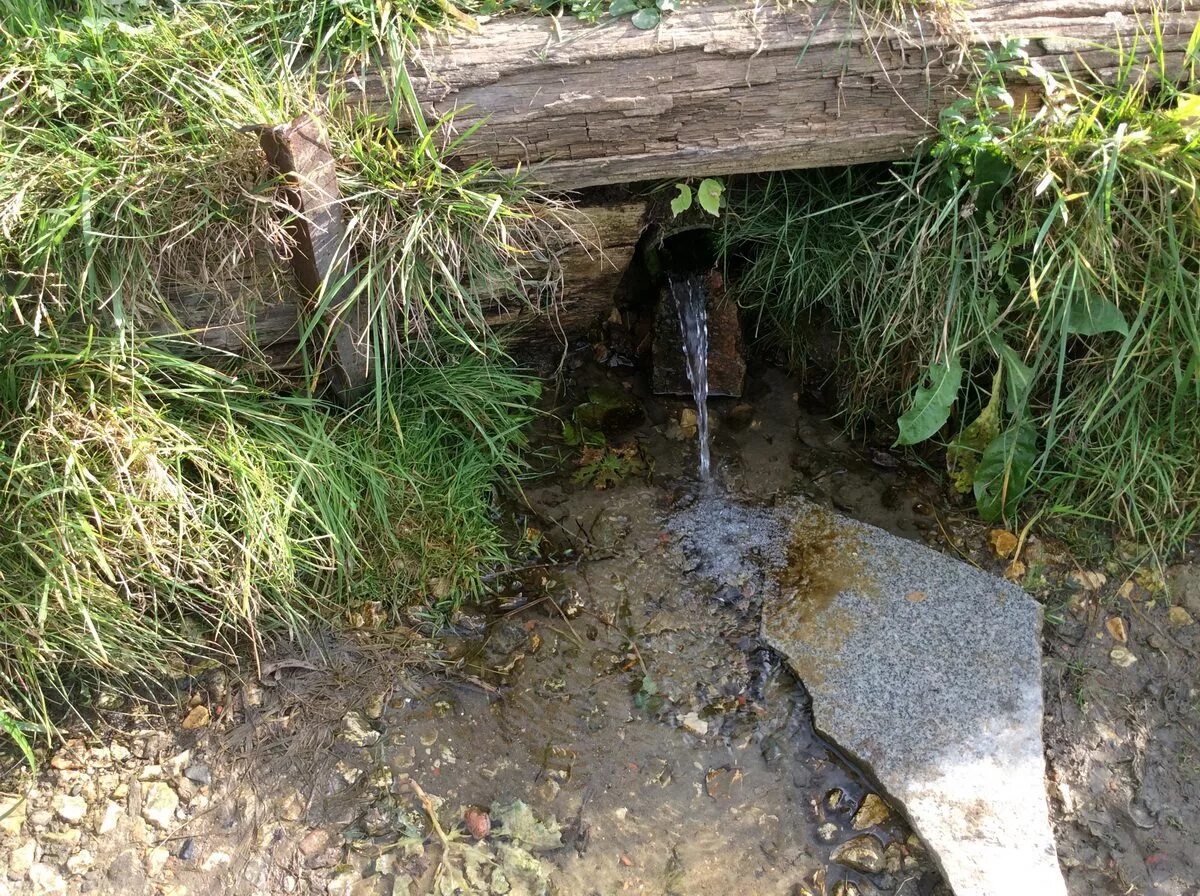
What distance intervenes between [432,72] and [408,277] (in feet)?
1.87

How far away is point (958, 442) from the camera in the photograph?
9.72 feet

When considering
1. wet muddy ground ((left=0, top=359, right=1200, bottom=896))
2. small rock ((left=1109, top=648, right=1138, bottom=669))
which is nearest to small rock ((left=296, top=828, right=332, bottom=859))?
wet muddy ground ((left=0, top=359, right=1200, bottom=896))

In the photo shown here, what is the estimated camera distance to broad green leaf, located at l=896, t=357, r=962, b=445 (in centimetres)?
275

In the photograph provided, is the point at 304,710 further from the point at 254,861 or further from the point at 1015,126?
the point at 1015,126

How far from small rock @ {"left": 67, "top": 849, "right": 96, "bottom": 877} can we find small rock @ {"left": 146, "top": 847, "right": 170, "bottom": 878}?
14 centimetres

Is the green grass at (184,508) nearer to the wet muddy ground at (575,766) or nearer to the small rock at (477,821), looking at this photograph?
the wet muddy ground at (575,766)

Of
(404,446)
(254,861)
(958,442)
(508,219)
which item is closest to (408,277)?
(508,219)

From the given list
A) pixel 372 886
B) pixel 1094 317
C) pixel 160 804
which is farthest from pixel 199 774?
pixel 1094 317

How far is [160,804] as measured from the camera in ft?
8.21

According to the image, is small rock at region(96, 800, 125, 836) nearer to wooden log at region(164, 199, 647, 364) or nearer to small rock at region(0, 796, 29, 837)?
small rock at region(0, 796, 29, 837)

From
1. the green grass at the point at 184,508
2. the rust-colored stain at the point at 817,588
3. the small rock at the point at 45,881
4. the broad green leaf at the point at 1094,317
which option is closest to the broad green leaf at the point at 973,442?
the broad green leaf at the point at 1094,317

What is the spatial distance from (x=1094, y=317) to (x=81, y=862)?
3131mm

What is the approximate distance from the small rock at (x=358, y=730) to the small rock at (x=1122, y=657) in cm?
221

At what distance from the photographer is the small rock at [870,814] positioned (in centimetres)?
251
